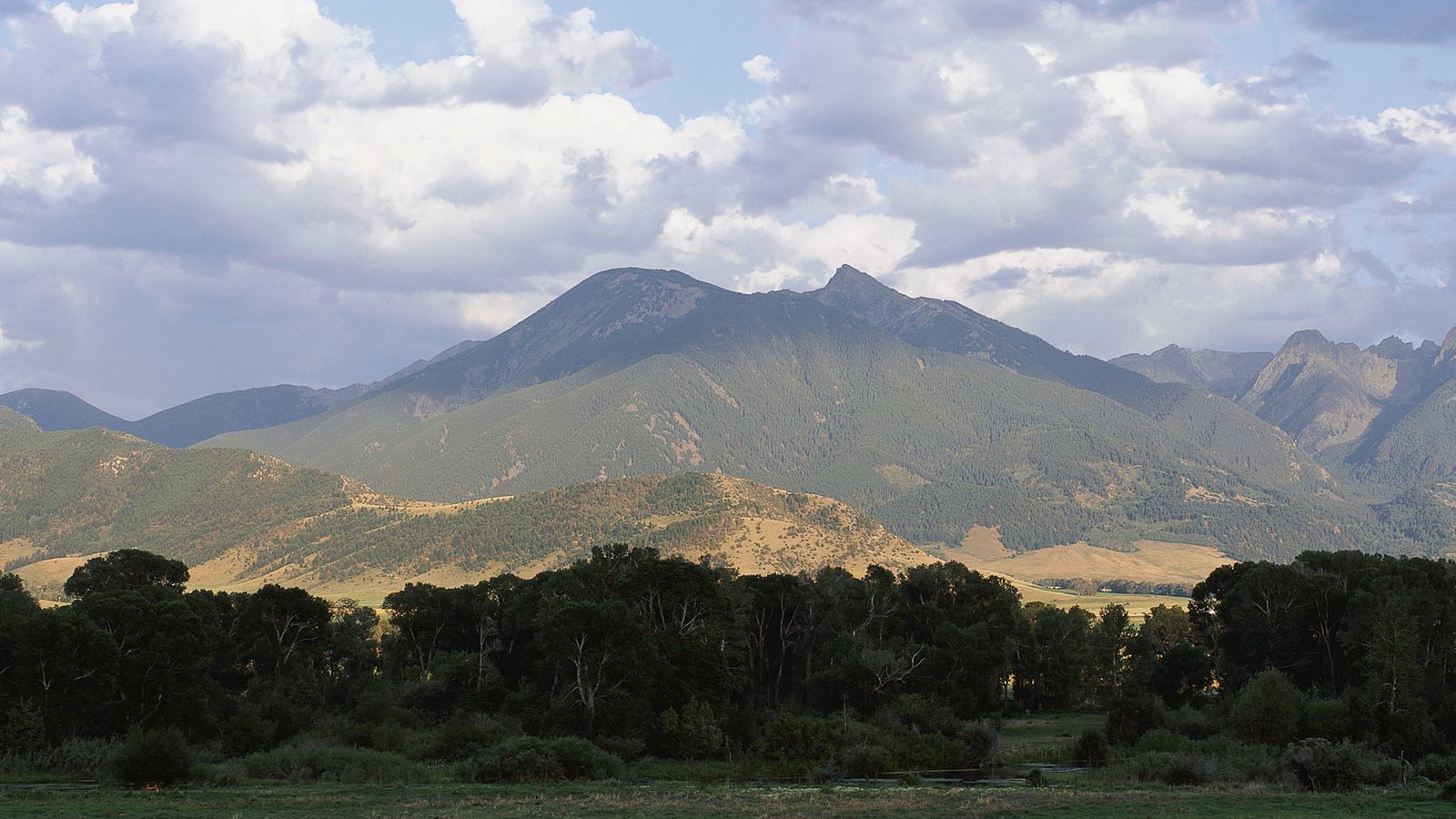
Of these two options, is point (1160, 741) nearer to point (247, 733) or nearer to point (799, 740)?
point (799, 740)

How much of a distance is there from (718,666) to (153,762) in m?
37.1

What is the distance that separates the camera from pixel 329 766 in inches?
2490

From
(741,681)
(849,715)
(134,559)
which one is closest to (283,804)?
Answer: (741,681)

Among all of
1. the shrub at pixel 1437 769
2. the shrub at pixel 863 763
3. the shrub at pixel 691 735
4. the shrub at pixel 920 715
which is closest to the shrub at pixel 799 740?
the shrub at pixel 691 735

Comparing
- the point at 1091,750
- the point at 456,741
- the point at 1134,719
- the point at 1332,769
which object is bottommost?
the point at 1091,750

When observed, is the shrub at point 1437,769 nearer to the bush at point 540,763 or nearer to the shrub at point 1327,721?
the shrub at point 1327,721

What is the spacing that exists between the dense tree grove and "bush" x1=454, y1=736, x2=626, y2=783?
18 cm

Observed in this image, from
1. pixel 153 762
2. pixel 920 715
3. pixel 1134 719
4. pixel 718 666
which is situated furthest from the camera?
pixel 920 715

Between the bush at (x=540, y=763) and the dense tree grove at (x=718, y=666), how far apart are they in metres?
0.18

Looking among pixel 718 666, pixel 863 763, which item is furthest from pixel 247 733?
pixel 863 763

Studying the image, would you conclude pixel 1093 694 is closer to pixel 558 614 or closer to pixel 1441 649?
pixel 1441 649

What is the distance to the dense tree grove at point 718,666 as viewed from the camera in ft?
246

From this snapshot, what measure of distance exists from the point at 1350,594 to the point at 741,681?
46.9 metres

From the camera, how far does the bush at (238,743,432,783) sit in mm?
61562
